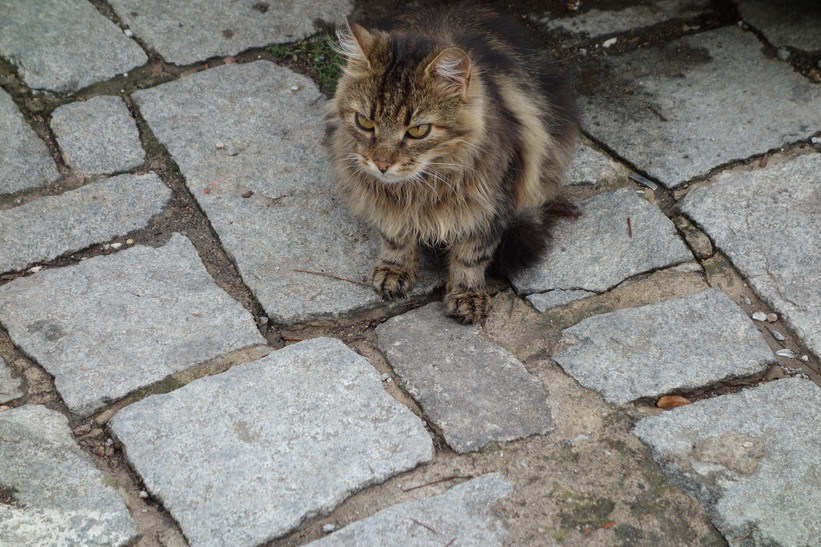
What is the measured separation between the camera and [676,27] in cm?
394

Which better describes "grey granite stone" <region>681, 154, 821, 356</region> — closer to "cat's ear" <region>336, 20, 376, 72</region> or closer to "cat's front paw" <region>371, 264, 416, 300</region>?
"cat's front paw" <region>371, 264, 416, 300</region>

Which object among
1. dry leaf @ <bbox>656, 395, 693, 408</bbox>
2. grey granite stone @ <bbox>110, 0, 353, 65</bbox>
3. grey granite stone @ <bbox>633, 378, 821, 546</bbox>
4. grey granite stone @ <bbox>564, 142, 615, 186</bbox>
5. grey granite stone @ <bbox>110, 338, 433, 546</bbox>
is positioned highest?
grey granite stone @ <bbox>110, 0, 353, 65</bbox>

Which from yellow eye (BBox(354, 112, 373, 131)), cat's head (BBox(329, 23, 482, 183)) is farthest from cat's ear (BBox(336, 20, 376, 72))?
yellow eye (BBox(354, 112, 373, 131))

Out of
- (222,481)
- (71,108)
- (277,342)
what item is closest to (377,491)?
(222,481)

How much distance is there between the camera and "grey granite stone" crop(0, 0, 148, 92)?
3.48 metres

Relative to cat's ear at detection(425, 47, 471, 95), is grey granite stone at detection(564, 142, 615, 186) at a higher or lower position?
lower

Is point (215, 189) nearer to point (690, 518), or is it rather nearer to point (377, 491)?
point (377, 491)

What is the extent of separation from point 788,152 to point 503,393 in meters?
1.74

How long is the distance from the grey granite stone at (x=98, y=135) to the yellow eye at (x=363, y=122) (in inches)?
44.7

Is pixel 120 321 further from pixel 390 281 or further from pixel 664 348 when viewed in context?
pixel 664 348

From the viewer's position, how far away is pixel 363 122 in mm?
2582

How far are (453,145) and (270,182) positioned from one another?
0.97m

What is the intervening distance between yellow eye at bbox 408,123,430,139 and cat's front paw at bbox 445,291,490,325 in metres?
0.58

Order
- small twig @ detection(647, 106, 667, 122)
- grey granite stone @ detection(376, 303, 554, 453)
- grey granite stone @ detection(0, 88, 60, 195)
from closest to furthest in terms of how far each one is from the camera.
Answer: grey granite stone @ detection(376, 303, 554, 453) < grey granite stone @ detection(0, 88, 60, 195) < small twig @ detection(647, 106, 667, 122)
